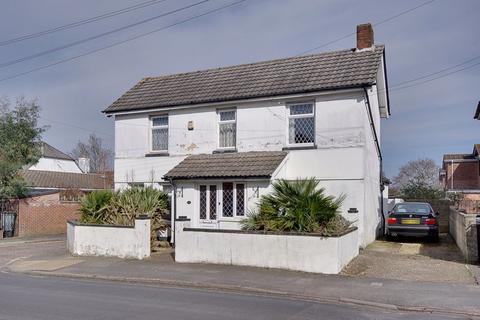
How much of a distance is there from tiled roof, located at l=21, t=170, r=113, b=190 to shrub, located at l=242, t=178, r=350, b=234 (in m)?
26.9

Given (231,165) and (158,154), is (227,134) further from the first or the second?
(158,154)

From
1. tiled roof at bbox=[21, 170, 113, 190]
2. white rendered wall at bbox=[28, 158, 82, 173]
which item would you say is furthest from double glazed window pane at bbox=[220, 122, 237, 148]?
A: white rendered wall at bbox=[28, 158, 82, 173]

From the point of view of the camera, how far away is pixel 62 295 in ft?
33.5

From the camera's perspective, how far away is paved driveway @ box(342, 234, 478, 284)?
40.6 ft

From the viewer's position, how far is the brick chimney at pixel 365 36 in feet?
64.5

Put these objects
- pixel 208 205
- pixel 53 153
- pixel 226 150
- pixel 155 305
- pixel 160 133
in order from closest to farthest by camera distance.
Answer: pixel 155 305 < pixel 208 205 < pixel 226 150 < pixel 160 133 < pixel 53 153

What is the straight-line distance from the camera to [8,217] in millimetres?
25266

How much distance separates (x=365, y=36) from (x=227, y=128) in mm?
6453

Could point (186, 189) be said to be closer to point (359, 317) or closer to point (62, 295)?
point (62, 295)

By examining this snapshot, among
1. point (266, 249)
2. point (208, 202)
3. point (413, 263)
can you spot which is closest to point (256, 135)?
point (208, 202)

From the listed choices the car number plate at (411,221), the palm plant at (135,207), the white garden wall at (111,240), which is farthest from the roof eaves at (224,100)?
the white garden wall at (111,240)

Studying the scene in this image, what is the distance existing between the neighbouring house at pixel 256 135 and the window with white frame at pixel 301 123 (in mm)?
37

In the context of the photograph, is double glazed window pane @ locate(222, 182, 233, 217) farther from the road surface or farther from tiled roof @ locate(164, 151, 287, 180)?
the road surface

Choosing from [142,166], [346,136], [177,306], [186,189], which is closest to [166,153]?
[142,166]
